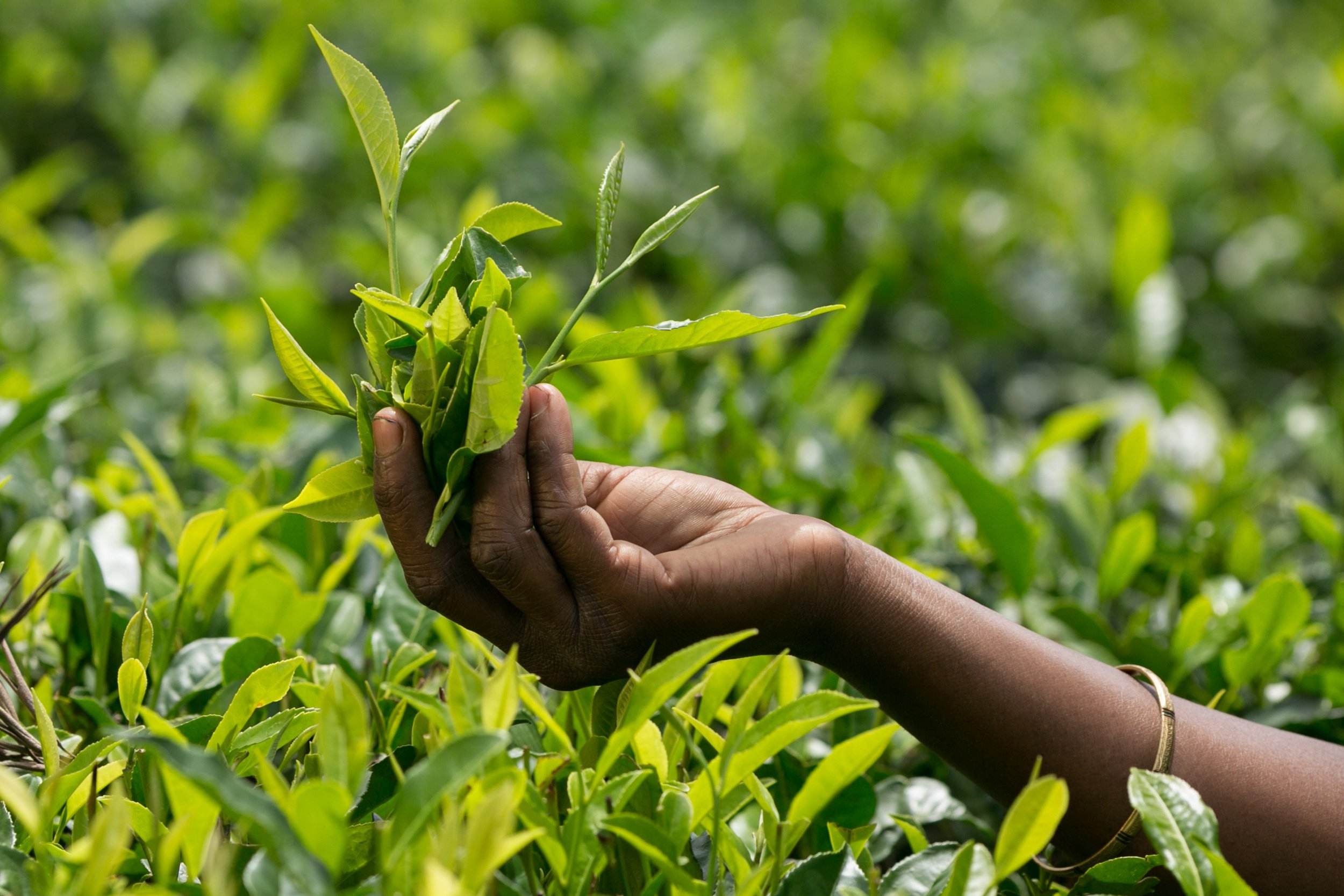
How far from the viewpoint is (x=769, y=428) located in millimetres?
2205

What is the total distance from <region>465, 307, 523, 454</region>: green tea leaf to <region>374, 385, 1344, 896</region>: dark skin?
5 centimetres

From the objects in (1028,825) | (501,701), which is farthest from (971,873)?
(501,701)

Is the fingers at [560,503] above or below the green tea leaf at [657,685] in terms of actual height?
above

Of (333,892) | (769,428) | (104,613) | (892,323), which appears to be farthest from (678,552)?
(892,323)

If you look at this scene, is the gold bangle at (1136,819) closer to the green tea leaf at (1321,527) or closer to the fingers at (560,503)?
the fingers at (560,503)

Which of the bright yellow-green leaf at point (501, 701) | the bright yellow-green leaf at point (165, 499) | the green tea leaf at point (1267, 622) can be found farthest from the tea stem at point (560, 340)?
the green tea leaf at point (1267, 622)

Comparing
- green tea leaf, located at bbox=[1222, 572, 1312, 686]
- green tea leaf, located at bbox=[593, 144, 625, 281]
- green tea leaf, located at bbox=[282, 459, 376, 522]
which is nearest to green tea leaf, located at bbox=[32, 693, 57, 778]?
green tea leaf, located at bbox=[282, 459, 376, 522]

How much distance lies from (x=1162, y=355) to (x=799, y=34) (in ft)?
6.34

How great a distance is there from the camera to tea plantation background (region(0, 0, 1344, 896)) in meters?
1.08

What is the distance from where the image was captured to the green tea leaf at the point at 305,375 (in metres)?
1.02

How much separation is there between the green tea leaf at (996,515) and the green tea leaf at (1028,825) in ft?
2.25

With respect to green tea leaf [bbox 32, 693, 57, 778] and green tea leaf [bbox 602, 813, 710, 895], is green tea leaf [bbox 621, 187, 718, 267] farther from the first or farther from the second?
green tea leaf [bbox 32, 693, 57, 778]

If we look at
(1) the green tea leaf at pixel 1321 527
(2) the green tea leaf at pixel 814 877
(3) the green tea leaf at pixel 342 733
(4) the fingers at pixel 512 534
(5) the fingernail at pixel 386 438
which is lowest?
(1) the green tea leaf at pixel 1321 527

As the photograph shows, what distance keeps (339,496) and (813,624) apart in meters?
0.44
